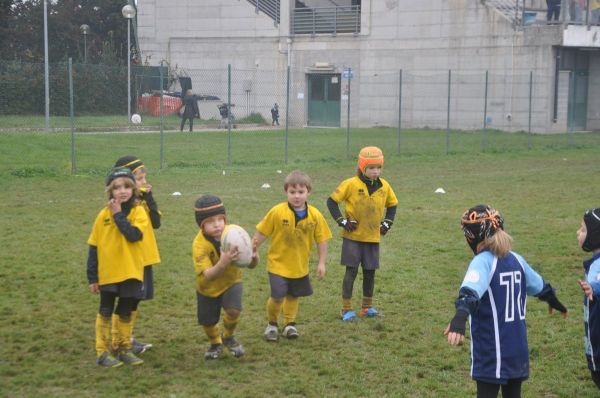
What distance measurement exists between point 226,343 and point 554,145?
916 inches

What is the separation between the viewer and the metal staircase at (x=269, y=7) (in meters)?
41.2

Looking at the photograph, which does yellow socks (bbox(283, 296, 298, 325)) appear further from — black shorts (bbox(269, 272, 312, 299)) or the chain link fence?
the chain link fence

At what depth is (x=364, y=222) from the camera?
7.93 metres

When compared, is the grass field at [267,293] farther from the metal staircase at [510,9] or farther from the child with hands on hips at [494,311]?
the metal staircase at [510,9]

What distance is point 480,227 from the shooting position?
15.5ft

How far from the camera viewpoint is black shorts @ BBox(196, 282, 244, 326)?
257 inches

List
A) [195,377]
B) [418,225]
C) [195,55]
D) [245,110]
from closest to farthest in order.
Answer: [195,377], [418,225], [245,110], [195,55]

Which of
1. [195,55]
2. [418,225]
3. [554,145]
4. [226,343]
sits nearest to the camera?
[226,343]

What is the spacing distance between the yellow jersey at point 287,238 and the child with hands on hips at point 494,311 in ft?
8.27

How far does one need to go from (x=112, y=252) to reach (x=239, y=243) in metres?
1.00

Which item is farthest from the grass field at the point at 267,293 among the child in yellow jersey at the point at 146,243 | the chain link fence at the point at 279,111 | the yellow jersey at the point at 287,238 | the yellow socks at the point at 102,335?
the chain link fence at the point at 279,111

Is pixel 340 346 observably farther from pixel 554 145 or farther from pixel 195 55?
pixel 195 55

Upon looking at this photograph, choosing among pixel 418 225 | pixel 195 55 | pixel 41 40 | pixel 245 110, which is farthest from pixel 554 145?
pixel 41 40

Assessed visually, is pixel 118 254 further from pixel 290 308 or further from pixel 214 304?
pixel 290 308
